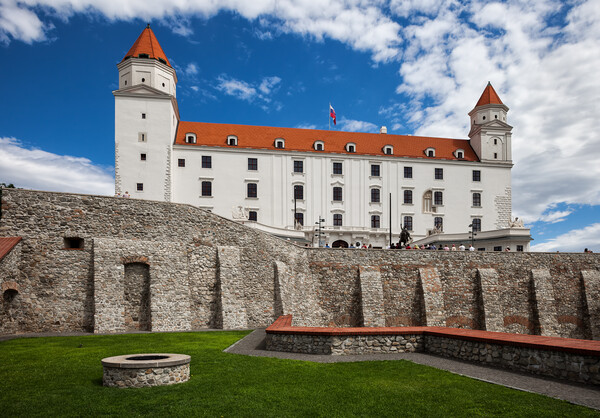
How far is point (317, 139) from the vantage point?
164 ft

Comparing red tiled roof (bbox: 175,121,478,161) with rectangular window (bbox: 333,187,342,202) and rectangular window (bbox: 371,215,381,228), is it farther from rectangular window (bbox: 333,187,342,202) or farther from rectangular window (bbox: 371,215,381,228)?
rectangular window (bbox: 371,215,381,228)

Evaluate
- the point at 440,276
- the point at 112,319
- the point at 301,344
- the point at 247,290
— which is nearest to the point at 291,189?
the point at 440,276

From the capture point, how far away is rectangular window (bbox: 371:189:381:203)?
48.4m

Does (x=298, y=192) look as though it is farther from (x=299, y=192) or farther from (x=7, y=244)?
(x=7, y=244)

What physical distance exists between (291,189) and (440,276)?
19575 millimetres

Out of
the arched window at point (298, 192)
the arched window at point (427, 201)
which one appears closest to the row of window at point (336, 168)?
the arched window at point (298, 192)

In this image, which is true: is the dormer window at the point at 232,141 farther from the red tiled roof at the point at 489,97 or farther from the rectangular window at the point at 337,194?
the red tiled roof at the point at 489,97

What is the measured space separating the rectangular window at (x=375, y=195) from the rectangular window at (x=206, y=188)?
1666 cm

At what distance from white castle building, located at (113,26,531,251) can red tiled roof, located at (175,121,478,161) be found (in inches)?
4.8

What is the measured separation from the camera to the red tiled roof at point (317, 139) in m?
47.1

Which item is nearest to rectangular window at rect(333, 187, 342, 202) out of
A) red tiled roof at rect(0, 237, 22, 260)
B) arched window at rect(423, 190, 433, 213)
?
arched window at rect(423, 190, 433, 213)

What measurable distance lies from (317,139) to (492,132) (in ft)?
65.1

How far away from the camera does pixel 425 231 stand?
48.7m

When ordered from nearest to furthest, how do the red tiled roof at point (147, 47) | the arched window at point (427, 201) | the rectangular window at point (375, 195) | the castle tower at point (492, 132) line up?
the red tiled roof at point (147, 47) < the rectangular window at point (375, 195) < the arched window at point (427, 201) < the castle tower at point (492, 132)
